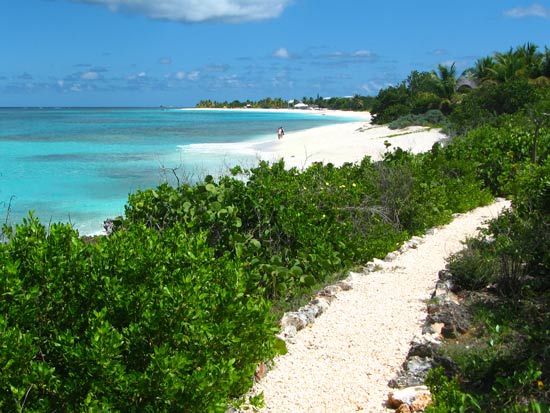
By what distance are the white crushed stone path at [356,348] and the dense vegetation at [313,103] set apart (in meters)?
113

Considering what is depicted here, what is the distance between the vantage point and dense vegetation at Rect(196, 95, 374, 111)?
12788 centimetres

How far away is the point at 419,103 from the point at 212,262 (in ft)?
150

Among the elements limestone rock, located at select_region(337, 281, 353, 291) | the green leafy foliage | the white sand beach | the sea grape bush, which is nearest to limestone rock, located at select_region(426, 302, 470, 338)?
limestone rock, located at select_region(337, 281, 353, 291)

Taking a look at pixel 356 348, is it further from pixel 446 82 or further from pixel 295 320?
pixel 446 82

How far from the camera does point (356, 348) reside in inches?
214

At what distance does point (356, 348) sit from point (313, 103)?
16358 centimetres

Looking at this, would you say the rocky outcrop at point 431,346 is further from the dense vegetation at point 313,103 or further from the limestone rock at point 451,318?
the dense vegetation at point 313,103

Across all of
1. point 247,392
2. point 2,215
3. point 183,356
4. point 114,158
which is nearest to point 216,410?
point 183,356

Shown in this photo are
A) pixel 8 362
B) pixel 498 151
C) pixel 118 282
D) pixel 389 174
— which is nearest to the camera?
pixel 8 362

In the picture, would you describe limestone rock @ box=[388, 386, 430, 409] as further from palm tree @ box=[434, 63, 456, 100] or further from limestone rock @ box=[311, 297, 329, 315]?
palm tree @ box=[434, 63, 456, 100]

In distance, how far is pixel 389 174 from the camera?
11.0m

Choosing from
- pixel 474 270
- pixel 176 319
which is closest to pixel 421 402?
pixel 176 319

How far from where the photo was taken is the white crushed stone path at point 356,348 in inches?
179

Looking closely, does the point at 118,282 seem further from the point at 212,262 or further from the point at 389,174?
the point at 389,174
